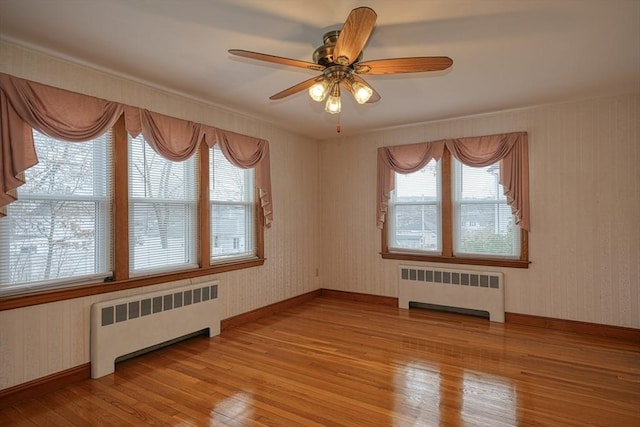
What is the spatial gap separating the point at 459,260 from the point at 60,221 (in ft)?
14.3

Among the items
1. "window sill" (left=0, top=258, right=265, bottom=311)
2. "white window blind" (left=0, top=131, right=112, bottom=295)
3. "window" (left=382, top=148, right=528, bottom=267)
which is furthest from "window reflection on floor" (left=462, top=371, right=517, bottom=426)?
"white window blind" (left=0, top=131, right=112, bottom=295)

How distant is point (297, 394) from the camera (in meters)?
2.63

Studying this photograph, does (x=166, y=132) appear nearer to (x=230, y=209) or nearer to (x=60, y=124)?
(x=60, y=124)

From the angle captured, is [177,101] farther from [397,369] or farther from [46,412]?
[397,369]

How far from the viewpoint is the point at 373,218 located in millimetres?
5281

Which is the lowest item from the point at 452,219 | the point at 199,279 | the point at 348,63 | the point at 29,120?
the point at 199,279

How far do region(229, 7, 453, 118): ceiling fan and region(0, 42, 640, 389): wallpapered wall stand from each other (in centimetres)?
194

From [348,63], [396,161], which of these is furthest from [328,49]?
[396,161]

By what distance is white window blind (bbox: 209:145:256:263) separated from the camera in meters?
4.07

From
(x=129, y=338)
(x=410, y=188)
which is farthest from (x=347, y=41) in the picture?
(x=410, y=188)

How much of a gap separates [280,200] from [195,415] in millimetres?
3068

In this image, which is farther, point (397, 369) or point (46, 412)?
point (397, 369)

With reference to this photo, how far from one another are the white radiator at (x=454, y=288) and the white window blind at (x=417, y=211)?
0.36 meters

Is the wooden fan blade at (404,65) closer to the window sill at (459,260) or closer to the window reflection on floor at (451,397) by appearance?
the window reflection on floor at (451,397)
